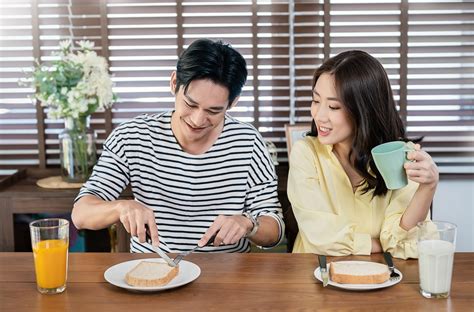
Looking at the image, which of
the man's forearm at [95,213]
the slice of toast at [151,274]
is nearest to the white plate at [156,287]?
the slice of toast at [151,274]

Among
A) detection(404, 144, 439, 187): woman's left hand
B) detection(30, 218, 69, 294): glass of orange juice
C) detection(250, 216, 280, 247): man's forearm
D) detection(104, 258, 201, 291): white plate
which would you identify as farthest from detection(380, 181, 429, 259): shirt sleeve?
detection(30, 218, 69, 294): glass of orange juice

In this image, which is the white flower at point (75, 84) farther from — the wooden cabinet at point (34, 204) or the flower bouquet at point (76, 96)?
the wooden cabinet at point (34, 204)

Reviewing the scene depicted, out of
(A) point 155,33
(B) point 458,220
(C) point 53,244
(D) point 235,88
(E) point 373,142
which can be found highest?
(A) point 155,33

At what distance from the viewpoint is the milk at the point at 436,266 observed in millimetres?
1399

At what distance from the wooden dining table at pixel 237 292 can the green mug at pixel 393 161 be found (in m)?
0.23

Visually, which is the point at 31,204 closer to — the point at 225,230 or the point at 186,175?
the point at 186,175

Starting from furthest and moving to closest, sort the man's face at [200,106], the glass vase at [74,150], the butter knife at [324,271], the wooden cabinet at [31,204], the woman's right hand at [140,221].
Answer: the glass vase at [74,150] < the wooden cabinet at [31,204] < the man's face at [200,106] < the woman's right hand at [140,221] < the butter knife at [324,271]

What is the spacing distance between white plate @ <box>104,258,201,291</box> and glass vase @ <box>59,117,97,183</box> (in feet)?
4.16

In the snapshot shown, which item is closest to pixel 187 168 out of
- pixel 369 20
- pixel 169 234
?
pixel 169 234

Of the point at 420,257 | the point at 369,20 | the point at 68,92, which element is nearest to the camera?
the point at 420,257

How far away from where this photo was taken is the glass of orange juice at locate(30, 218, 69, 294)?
1.44 metres

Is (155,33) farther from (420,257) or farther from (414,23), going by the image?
(420,257)

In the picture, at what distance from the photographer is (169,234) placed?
2062mm

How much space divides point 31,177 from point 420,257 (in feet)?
6.82
